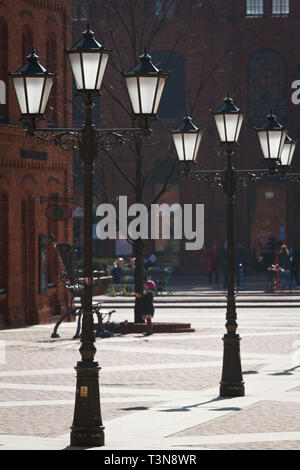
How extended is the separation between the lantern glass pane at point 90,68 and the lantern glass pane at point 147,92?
1.04 metres

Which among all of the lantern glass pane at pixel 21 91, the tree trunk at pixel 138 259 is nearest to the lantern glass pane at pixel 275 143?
the lantern glass pane at pixel 21 91

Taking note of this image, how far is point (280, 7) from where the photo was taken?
54.4 meters

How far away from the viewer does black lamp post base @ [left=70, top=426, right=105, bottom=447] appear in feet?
36.8

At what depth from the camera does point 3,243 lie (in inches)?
1068

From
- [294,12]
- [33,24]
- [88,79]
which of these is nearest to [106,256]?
[294,12]

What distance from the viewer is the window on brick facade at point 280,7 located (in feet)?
178

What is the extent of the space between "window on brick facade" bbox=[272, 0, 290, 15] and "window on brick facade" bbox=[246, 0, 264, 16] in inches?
21.1

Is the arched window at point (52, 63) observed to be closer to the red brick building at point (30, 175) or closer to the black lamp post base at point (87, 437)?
the red brick building at point (30, 175)

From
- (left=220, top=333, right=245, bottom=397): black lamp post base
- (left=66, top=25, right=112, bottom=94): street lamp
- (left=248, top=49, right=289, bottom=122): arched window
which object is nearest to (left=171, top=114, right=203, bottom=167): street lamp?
(left=220, top=333, right=245, bottom=397): black lamp post base

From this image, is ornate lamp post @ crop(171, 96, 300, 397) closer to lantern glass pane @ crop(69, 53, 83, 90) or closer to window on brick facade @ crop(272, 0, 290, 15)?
lantern glass pane @ crop(69, 53, 83, 90)

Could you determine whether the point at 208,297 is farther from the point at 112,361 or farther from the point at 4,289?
the point at 112,361

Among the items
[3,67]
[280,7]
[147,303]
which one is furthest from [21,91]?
[280,7]

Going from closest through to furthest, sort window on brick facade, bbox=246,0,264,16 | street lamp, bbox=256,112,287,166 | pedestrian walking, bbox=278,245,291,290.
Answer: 1. street lamp, bbox=256,112,287,166
2. pedestrian walking, bbox=278,245,291,290
3. window on brick facade, bbox=246,0,264,16

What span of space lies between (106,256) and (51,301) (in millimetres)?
24093
